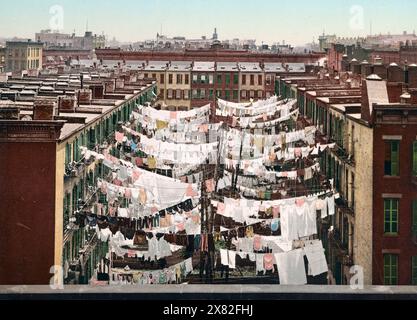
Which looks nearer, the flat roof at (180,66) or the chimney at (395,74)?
the chimney at (395,74)

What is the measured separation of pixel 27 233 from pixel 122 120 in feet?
34.6

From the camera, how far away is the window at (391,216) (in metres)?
10.0

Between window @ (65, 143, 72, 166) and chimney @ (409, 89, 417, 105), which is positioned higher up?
chimney @ (409, 89, 417, 105)

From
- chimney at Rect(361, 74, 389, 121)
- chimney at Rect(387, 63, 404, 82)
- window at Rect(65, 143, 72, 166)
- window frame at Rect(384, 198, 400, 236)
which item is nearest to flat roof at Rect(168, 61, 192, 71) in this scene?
chimney at Rect(387, 63, 404, 82)

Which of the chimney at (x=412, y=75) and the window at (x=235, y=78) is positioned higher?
the window at (x=235, y=78)

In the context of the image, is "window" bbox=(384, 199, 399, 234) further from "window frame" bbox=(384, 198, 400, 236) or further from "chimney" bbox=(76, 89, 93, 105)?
"chimney" bbox=(76, 89, 93, 105)

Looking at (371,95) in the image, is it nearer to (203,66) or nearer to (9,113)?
(9,113)

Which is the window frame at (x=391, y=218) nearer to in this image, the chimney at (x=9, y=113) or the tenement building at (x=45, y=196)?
the tenement building at (x=45, y=196)

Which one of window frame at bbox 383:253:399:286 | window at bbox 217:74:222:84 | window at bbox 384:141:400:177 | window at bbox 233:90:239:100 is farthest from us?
window at bbox 217:74:222:84

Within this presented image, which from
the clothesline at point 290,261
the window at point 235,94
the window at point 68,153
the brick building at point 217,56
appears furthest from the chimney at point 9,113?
the brick building at point 217,56

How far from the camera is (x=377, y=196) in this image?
1062 centimetres

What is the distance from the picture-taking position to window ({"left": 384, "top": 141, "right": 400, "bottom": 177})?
417 inches

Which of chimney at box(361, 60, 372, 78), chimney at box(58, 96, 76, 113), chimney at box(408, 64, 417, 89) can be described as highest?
chimney at box(361, 60, 372, 78)

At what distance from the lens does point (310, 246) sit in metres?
10.1
